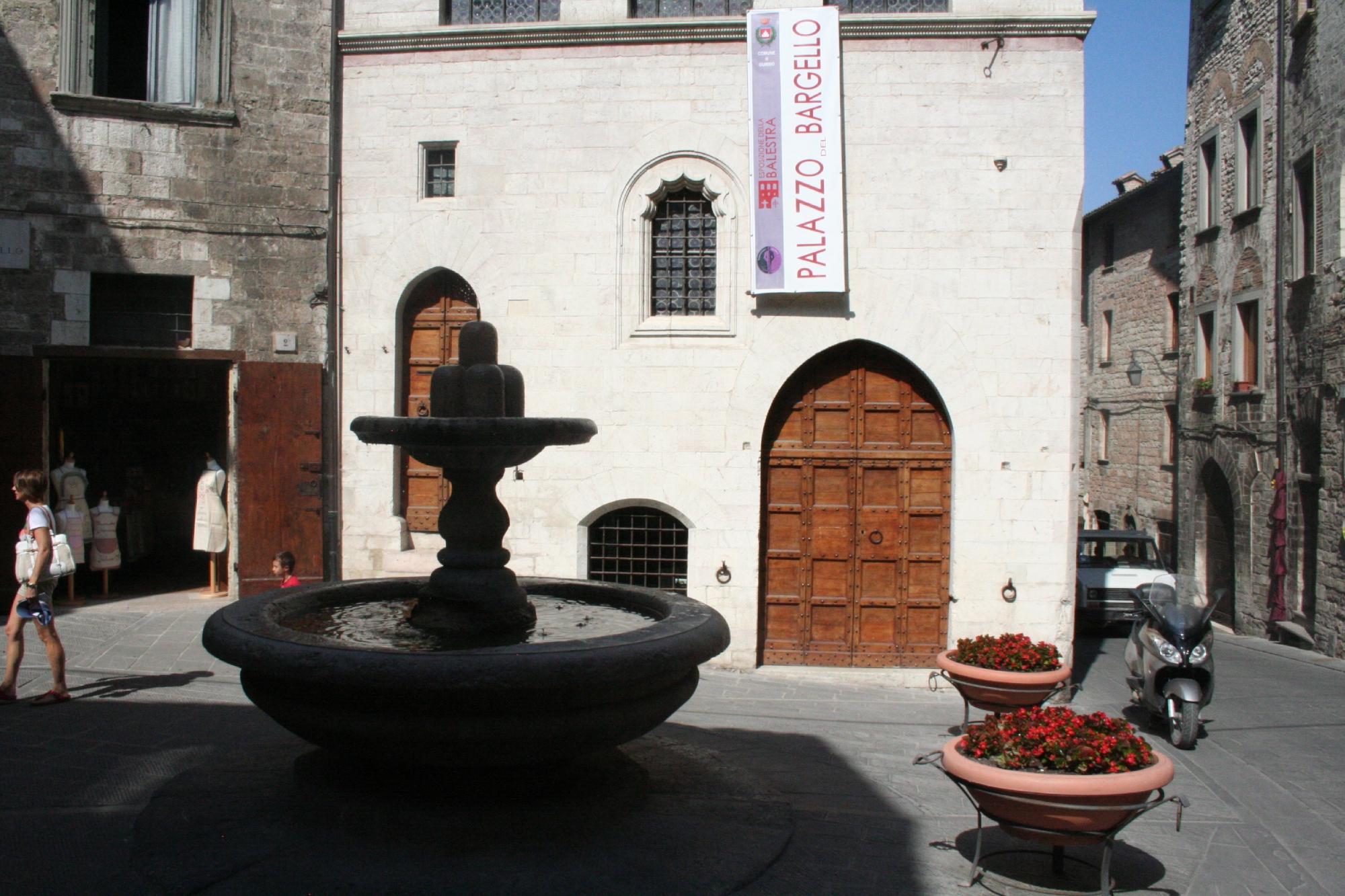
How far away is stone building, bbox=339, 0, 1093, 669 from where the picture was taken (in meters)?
11.5

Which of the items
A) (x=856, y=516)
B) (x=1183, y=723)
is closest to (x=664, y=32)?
(x=856, y=516)

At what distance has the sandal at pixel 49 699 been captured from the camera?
8.23m

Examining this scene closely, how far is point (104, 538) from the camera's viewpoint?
12.9 metres

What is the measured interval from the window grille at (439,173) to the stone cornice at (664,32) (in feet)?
3.78

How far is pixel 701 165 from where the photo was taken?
1198cm

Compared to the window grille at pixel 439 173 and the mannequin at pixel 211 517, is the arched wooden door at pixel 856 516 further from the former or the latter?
the mannequin at pixel 211 517

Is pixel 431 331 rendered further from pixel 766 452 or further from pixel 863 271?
pixel 863 271

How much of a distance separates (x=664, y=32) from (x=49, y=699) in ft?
28.3

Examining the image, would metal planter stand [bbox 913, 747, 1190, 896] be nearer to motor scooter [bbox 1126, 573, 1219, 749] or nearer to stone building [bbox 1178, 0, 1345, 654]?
motor scooter [bbox 1126, 573, 1219, 749]

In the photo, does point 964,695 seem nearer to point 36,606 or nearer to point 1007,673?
point 1007,673

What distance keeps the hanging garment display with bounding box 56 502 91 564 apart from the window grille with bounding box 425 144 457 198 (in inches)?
204

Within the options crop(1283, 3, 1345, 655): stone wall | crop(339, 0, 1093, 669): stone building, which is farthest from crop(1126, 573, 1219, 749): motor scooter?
crop(1283, 3, 1345, 655): stone wall

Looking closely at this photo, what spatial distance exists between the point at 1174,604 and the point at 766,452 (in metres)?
4.37

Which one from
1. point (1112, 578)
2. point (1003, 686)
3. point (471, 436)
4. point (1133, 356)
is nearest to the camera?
point (471, 436)
